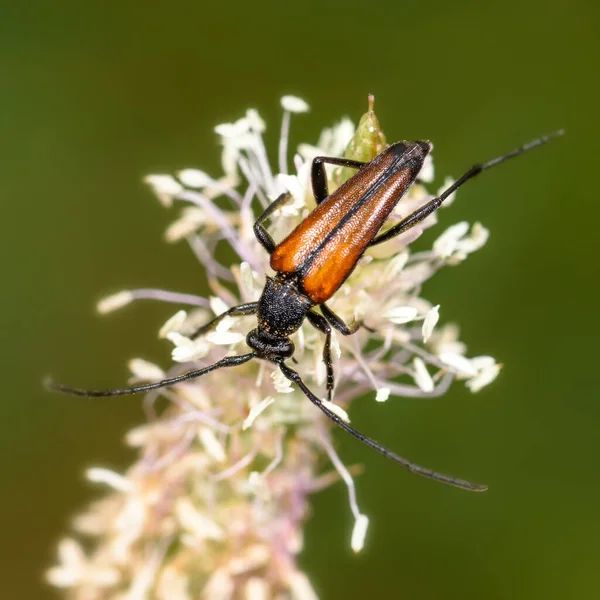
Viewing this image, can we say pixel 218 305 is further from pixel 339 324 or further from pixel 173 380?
pixel 339 324

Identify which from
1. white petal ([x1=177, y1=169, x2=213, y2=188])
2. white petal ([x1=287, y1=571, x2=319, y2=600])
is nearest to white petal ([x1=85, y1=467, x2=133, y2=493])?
white petal ([x1=287, y1=571, x2=319, y2=600])

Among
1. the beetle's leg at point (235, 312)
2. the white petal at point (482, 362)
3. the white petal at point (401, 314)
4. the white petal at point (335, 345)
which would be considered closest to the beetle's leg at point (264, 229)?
the beetle's leg at point (235, 312)

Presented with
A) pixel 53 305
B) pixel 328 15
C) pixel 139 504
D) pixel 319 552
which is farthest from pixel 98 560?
pixel 328 15

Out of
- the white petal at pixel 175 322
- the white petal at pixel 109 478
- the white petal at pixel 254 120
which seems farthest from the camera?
the white petal at pixel 254 120

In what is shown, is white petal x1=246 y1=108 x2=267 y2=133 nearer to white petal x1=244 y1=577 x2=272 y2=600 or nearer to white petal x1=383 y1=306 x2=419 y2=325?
white petal x1=383 y1=306 x2=419 y2=325

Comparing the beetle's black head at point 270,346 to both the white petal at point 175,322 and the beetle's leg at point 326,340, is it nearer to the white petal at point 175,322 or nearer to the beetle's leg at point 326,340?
the beetle's leg at point 326,340

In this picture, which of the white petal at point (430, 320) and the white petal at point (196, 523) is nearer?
the white petal at point (430, 320)

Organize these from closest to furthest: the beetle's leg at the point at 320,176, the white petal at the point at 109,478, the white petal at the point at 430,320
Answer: the white petal at the point at 430,320 → the beetle's leg at the point at 320,176 → the white petal at the point at 109,478

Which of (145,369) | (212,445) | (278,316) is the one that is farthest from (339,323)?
(145,369)
